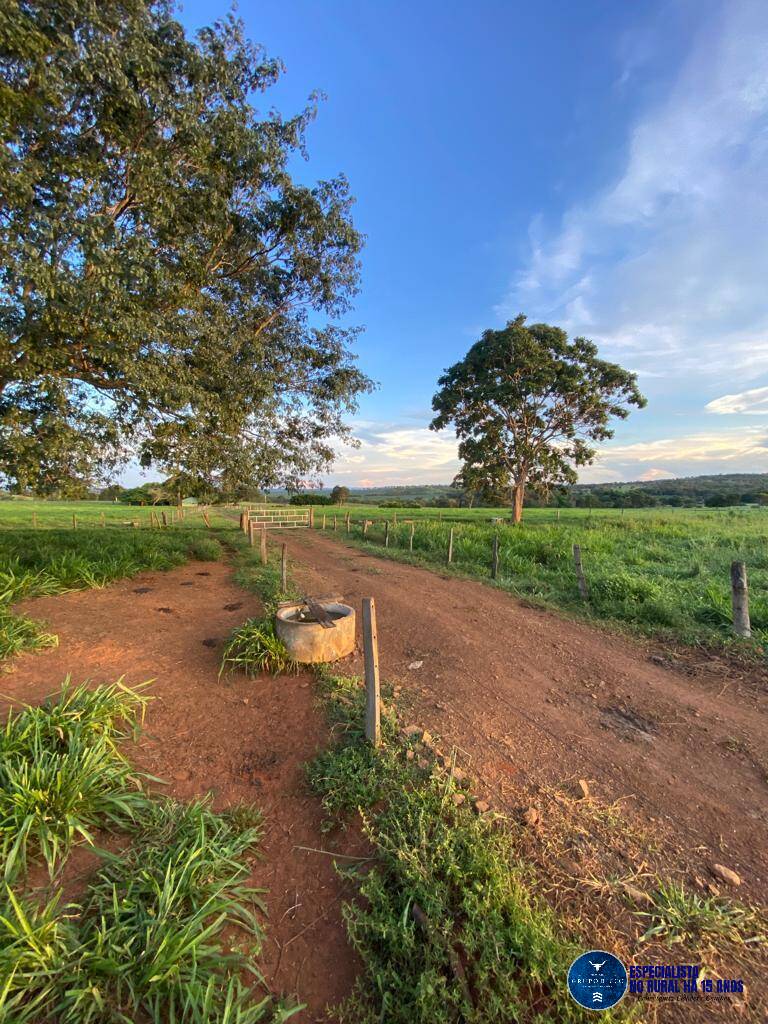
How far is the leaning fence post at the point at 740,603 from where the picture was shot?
650 centimetres

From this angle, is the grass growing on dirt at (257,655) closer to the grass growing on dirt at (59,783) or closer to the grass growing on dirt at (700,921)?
the grass growing on dirt at (59,783)

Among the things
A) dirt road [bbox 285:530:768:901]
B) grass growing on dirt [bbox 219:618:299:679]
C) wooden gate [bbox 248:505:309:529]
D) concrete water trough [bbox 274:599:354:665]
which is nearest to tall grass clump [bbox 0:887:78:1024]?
dirt road [bbox 285:530:768:901]

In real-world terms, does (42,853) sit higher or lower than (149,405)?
lower

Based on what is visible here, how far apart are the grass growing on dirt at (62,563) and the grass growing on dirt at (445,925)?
211 inches

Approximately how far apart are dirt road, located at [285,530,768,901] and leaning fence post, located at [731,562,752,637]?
1322 millimetres

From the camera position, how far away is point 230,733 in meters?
4.09

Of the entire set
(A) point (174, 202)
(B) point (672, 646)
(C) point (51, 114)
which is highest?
(C) point (51, 114)

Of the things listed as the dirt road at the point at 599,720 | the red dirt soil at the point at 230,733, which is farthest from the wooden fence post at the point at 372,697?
the dirt road at the point at 599,720

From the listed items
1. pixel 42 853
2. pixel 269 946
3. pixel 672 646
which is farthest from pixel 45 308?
pixel 672 646

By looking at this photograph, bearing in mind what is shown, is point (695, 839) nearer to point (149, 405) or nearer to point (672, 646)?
point (672, 646)

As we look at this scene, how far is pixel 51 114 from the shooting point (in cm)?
618

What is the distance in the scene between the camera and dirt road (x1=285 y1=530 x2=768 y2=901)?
3.08 meters

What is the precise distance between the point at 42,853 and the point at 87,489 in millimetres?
7307

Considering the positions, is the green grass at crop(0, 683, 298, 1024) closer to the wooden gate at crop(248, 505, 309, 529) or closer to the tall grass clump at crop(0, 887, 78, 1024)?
the tall grass clump at crop(0, 887, 78, 1024)
